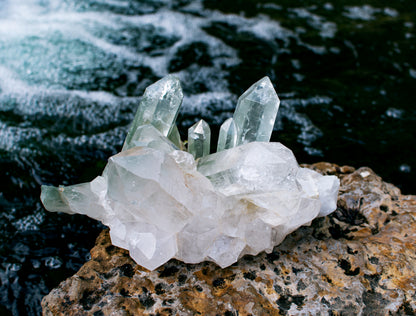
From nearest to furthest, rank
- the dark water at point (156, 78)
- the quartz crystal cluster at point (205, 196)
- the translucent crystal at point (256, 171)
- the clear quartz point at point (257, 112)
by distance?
the quartz crystal cluster at point (205, 196), the translucent crystal at point (256, 171), the clear quartz point at point (257, 112), the dark water at point (156, 78)

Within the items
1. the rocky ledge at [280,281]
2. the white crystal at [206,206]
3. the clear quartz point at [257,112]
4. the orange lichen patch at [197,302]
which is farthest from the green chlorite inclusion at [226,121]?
the orange lichen patch at [197,302]

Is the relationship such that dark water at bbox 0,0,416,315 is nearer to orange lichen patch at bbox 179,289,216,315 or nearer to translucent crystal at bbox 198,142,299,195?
orange lichen patch at bbox 179,289,216,315

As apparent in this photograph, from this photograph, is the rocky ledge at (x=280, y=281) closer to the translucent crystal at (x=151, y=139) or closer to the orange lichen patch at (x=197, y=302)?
the orange lichen patch at (x=197, y=302)

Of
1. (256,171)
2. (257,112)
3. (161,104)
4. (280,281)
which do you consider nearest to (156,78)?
(161,104)

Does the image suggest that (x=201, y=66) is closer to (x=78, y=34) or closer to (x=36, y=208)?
(x=78, y=34)

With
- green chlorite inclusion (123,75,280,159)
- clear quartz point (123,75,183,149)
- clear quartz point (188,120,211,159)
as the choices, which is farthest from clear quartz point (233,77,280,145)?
clear quartz point (123,75,183,149)

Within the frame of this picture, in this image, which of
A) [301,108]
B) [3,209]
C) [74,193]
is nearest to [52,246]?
[3,209]

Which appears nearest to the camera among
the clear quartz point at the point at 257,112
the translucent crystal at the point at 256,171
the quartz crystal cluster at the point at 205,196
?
the quartz crystal cluster at the point at 205,196

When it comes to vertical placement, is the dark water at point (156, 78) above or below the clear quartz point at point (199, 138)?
below
